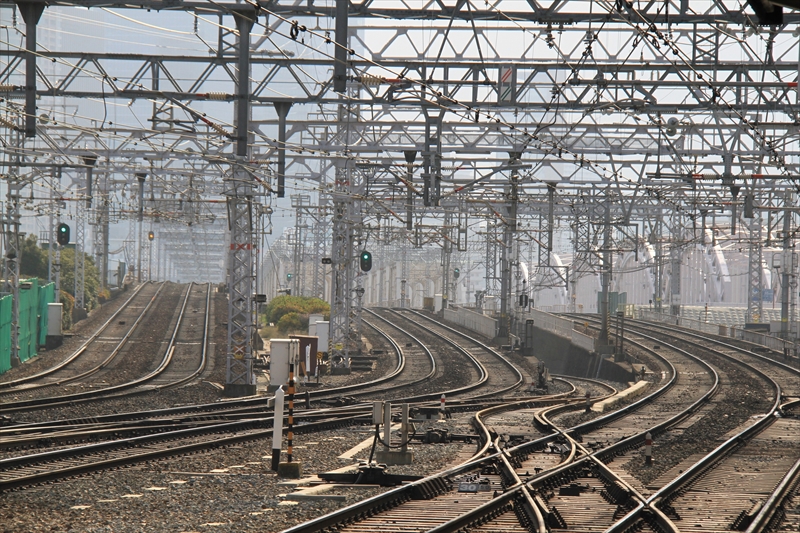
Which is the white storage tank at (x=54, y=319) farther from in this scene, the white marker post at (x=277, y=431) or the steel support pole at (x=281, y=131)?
the white marker post at (x=277, y=431)

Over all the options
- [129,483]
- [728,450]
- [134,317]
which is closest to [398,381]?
[728,450]

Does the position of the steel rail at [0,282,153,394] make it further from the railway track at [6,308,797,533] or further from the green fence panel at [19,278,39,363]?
the railway track at [6,308,797,533]

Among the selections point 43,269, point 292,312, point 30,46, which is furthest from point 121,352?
point 30,46

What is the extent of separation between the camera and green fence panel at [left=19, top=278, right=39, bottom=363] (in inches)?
1220

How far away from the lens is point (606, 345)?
1396 inches

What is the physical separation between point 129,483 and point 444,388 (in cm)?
1660

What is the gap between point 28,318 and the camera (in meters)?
32.3

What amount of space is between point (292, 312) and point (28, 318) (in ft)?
50.6

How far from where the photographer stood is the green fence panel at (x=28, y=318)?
3100 centimetres

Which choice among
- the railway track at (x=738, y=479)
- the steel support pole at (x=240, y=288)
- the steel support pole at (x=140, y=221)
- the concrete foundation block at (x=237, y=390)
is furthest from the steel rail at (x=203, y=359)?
the railway track at (x=738, y=479)

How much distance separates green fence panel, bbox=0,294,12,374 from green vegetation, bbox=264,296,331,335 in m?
14.6

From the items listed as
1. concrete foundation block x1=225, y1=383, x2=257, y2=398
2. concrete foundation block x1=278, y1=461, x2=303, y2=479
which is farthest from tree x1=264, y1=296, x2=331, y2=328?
concrete foundation block x1=278, y1=461, x2=303, y2=479

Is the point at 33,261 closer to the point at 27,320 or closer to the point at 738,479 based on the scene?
the point at 27,320

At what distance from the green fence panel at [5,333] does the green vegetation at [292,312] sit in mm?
14609
